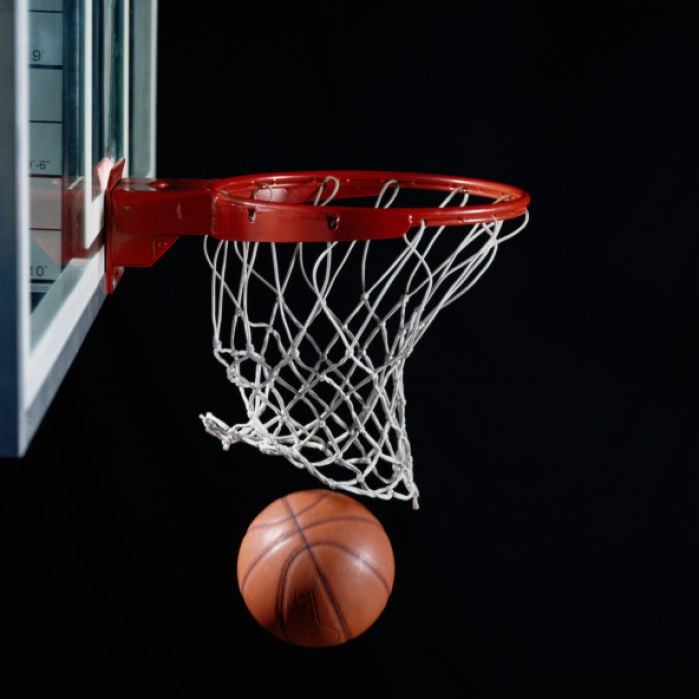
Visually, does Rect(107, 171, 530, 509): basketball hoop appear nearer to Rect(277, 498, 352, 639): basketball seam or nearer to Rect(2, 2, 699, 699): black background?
Rect(277, 498, 352, 639): basketball seam

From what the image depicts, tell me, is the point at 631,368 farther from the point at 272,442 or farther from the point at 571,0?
the point at 272,442


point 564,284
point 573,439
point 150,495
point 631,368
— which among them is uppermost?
point 564,284

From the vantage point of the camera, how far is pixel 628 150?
7.11 feet

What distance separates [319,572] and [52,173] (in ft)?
2.45

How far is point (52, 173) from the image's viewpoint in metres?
1.17

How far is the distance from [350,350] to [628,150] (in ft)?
3.44

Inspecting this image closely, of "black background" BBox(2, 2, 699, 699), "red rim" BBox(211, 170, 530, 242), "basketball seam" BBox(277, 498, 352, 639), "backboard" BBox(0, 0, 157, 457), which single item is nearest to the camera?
"backboard" BBox(0, 0, 157, 457)

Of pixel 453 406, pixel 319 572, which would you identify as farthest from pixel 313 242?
pixel 453 406

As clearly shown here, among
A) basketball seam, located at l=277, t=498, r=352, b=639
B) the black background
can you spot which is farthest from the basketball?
the black background

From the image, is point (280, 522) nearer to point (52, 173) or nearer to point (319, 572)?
point (319, 572)

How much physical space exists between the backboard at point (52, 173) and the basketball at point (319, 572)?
0.52 metres

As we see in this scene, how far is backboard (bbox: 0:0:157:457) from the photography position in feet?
2.77

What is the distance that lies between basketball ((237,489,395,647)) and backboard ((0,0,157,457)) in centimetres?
52

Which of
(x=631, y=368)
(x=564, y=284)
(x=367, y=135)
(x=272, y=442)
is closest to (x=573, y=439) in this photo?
(x=631, y=368)
